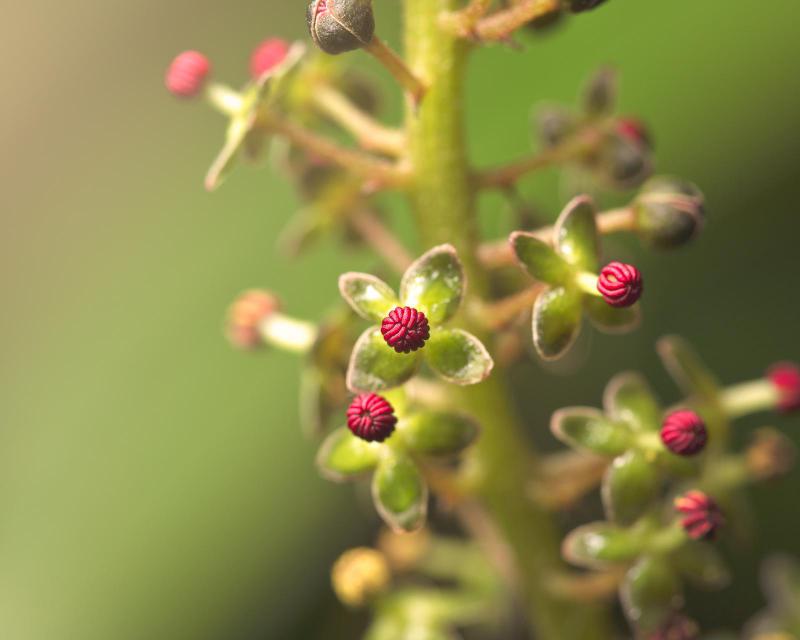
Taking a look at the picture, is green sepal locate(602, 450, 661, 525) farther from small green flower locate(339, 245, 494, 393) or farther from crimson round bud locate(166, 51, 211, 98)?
crimson round bud locate(166, 51, 211, 98)

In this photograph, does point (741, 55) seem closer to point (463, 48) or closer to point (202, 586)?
point (463, 48)

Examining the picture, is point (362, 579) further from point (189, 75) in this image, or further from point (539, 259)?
point (189, 75)

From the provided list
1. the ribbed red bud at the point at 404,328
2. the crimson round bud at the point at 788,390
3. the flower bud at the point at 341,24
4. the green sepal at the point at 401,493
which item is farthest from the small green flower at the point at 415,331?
the crimson round bud at the point at 788,390

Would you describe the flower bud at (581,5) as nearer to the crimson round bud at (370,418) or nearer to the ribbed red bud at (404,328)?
the ribbed red bud at (404,328)

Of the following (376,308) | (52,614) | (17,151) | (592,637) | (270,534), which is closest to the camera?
(376,308)

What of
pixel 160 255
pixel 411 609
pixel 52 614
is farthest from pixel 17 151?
pixel 411 609

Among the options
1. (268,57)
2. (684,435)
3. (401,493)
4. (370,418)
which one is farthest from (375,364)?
(268,57)
